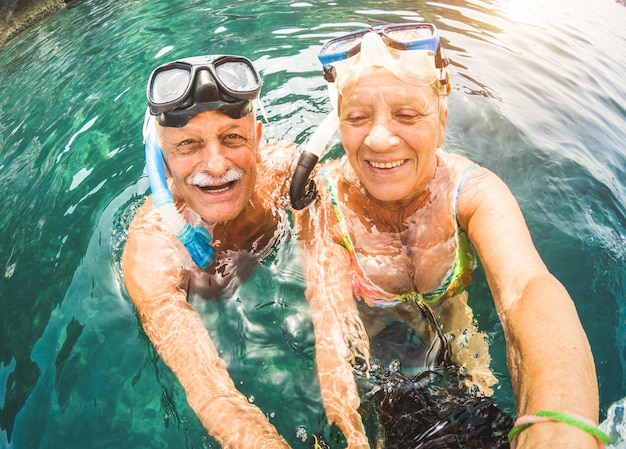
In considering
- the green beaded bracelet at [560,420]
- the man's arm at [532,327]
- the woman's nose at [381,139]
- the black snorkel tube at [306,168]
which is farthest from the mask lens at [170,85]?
the green beaded bracelet at [560,420]

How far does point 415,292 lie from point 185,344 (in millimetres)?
1416

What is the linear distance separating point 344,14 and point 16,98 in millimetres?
5498

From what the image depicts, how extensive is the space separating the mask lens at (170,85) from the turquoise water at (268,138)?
142cm

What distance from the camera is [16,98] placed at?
679 centimetres

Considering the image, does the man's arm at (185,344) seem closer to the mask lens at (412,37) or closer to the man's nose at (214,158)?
the man's nose at (214,158)

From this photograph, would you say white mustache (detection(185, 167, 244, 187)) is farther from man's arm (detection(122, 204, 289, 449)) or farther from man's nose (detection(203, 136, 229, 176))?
man's arm (detection(122, 204, 289, 449))

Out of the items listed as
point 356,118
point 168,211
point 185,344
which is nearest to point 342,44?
point 356,118

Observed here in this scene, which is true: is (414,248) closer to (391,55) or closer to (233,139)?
(391,55)

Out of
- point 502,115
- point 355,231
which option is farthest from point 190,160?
point 502,115

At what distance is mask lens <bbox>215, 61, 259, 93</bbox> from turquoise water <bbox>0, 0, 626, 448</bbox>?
50.1 inches

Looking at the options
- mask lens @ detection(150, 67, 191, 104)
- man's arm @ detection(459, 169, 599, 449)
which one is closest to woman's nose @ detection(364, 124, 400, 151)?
man's arm @ detection(459, 169, 599, 449)

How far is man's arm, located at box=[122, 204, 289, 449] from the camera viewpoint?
7.44ft

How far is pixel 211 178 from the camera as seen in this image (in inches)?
109

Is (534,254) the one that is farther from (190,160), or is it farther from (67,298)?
(67,298)
